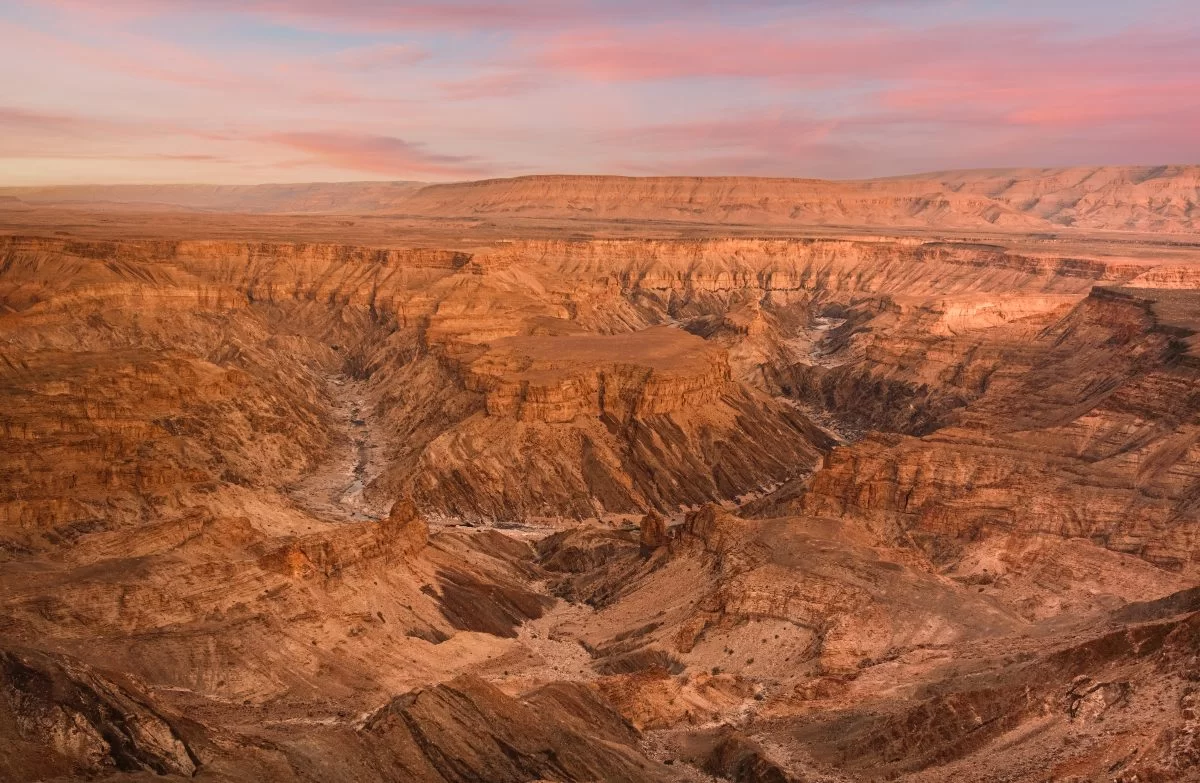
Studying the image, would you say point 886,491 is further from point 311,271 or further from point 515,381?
point 311,271

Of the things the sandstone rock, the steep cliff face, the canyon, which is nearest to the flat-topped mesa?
the canyon

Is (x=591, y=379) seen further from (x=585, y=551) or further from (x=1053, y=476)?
(x=1053, y=476)

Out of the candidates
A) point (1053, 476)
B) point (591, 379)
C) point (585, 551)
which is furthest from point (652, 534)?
point (591, 379)

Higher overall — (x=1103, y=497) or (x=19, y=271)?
(x=19, y=271)

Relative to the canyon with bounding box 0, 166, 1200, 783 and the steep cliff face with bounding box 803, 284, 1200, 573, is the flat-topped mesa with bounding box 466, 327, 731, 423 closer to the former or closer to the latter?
the canyon with bounding box 0, 166, 1200, 783

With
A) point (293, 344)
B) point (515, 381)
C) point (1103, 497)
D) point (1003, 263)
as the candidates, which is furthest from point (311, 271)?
point (1103, 497)

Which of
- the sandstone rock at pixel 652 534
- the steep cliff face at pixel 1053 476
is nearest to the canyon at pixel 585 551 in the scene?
the steep cliff face at pixel 1053 476
